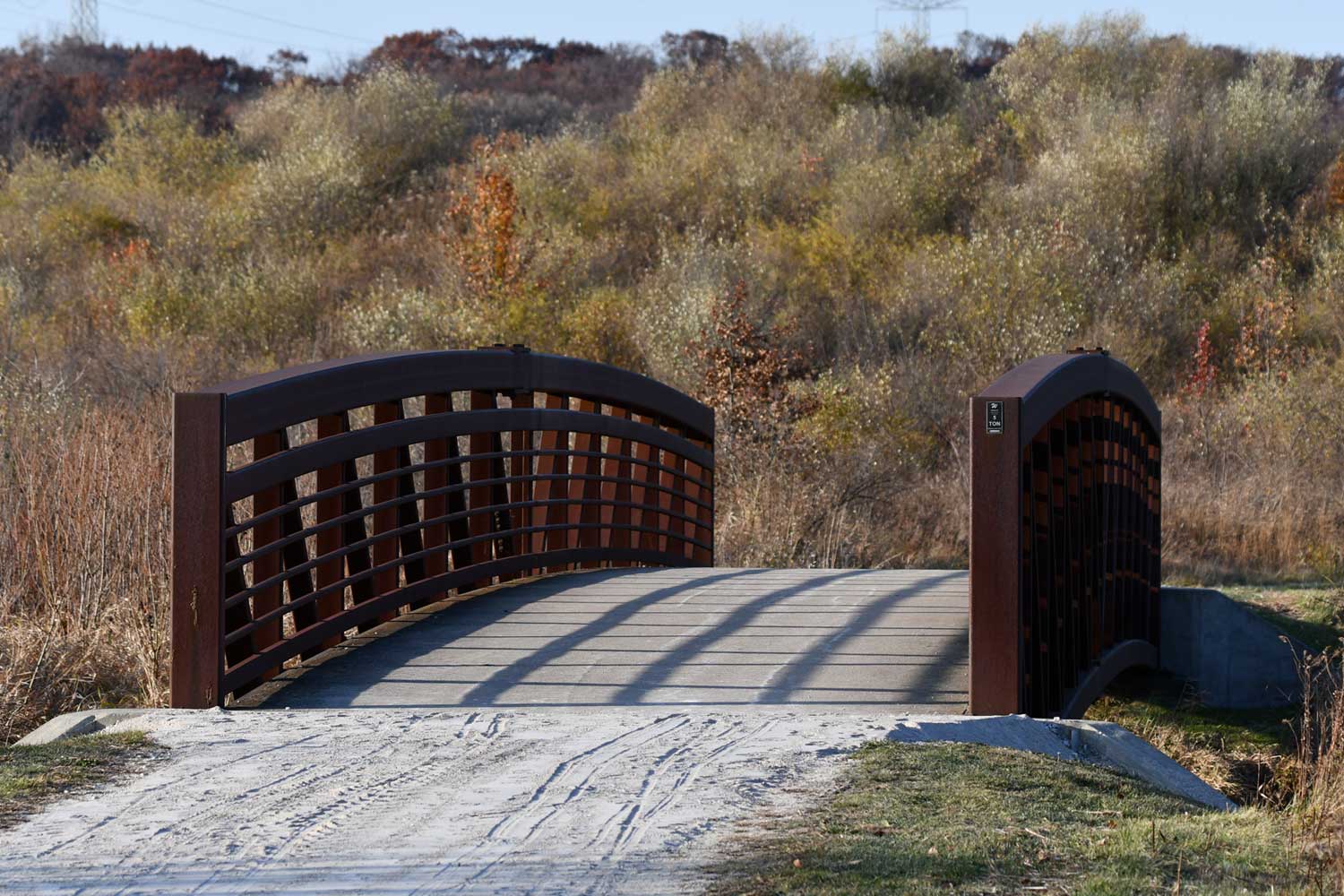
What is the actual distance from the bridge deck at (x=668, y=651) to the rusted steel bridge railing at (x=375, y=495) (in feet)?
1.02

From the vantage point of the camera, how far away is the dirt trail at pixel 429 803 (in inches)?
146

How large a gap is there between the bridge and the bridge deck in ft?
0.07

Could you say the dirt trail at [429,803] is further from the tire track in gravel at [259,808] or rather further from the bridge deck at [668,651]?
the bridge deck at [668,651]

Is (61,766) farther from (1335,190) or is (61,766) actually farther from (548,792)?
(1335,190)

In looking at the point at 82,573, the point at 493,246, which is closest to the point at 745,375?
the point at 493,246

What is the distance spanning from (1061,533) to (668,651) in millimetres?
2445

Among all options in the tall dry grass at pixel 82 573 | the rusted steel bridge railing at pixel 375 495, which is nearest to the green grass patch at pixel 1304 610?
the rusted steel bridge railing at pixel 375 495

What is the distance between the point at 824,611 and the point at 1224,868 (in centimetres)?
427

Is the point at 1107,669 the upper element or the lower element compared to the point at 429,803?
lower

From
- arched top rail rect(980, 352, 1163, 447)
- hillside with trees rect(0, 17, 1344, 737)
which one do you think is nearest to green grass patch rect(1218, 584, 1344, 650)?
hillside with trees rect(0, 17, 1344, 737)

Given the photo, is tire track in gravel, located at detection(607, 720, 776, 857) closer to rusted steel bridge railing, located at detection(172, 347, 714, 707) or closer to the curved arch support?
rusted steel bridge railing, located at detection(172, 347, 714, 707)

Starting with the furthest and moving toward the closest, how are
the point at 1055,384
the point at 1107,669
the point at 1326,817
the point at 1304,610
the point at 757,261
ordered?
the point at 757,261 → the point at 1304,610 → the point at 1107,669 → the point at 1055,384 → the point at 1326,817

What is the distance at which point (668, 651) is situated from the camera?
7.04 m

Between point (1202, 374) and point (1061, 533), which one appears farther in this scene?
point (1202, 374)
